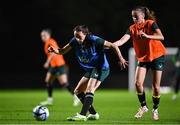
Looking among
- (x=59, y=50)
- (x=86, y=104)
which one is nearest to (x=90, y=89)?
(x=86, y=104)

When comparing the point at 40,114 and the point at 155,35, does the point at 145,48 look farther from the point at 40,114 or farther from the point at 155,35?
the point at 40,114

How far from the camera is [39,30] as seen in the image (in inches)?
1275

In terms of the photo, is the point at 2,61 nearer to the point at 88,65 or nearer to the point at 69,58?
the point at 69,58

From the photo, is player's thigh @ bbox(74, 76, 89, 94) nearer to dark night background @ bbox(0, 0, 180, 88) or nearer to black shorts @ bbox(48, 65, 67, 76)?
black shorts @ bbox(48, 65, 67, 76)

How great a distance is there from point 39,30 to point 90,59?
2030 centimetres

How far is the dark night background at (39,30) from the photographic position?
3095cm

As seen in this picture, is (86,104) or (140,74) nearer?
(86,104)

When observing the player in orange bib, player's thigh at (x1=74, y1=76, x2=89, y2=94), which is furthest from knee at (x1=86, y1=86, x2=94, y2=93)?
the player in orange bib

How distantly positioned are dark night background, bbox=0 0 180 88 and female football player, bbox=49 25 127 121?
709 inches

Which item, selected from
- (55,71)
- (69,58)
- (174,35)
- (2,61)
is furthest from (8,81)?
(55,71)

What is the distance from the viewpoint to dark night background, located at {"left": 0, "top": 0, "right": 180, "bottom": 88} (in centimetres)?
3095

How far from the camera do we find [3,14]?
3275 cm

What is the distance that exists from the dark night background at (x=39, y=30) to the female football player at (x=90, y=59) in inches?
709

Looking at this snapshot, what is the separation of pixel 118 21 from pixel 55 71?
1146 cm
